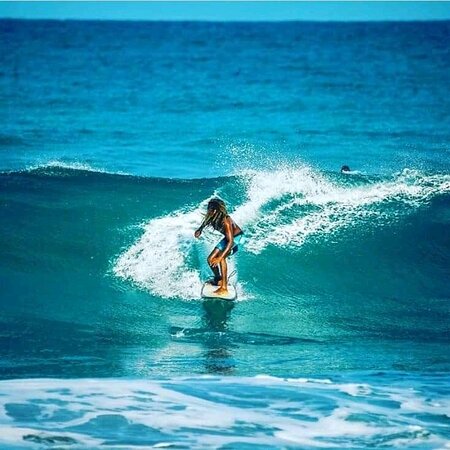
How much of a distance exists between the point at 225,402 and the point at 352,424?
1130 millimetres

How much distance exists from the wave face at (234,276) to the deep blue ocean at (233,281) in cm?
4

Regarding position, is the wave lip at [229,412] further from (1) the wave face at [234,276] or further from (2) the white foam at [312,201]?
(2) the white foam at [312,201]

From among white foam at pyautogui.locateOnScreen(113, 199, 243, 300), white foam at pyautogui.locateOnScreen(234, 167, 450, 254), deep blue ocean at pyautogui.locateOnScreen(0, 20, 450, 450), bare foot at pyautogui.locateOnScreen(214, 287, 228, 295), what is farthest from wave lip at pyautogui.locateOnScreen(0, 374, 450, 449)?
white foam at pyautogui.locateOnScreen(234, 167, 450, 254)

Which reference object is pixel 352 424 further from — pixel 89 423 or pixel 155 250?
pixel 155 250

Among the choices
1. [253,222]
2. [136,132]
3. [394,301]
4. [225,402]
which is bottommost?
[225,402]

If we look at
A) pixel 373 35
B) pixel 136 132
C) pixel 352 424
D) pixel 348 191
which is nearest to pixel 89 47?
pixel 373 35

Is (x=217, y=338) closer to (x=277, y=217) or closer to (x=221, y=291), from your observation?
(x=221, y=291)

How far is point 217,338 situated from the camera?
10688 millimetres

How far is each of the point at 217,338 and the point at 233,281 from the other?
186 cm

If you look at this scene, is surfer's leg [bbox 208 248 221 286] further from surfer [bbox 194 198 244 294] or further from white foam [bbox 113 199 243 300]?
white foam [bbox 113 199 243 300]

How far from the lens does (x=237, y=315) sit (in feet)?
37.6

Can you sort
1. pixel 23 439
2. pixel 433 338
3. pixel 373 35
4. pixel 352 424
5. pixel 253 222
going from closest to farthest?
pixel 23 439 < pixel 352 424 < pixel 433 338 < pixel 253 222 < pixel 373 35

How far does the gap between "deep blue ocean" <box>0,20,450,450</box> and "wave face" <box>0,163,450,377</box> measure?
0.04 m

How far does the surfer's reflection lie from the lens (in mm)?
9758
